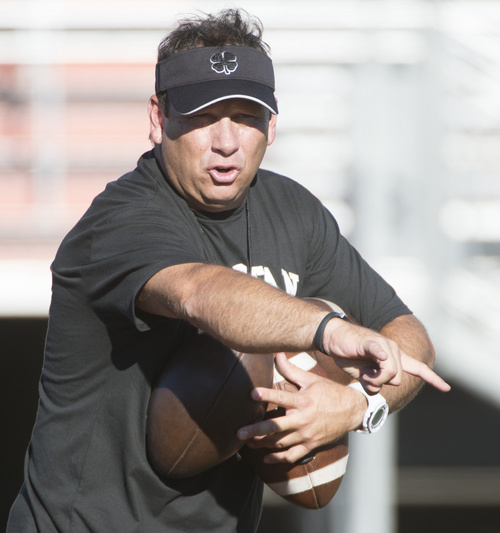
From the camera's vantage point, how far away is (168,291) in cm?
227

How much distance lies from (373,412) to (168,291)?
76 cm

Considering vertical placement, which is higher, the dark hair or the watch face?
the dark hair

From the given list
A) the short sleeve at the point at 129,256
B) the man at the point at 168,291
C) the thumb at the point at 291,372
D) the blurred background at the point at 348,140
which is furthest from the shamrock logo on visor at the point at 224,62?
the blurred background at the point at 348,140

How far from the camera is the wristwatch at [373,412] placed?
2678mm

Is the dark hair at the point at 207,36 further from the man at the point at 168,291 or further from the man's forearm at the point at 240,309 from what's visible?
the man's forearm at the point at 240,309

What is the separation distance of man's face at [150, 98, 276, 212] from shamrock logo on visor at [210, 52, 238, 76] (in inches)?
3.9

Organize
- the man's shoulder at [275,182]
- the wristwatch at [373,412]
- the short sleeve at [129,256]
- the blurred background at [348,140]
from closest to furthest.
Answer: the short sleeve at [129,256], the wristwatch at [373,412], the man's shoulder at [275,182], the blurred background at [348,140]

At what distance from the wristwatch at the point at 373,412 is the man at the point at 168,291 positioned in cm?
5

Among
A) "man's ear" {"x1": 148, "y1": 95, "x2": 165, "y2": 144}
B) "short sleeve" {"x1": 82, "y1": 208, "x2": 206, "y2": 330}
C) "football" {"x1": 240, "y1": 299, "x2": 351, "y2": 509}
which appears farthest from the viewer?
"man's ear" {"x1": 148, "y1": 95, "x2": 165, "y2": 144}

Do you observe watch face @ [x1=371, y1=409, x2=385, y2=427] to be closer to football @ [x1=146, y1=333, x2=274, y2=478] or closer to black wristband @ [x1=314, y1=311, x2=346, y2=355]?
football @ [x1=146, y1=333, x2=274, y2=478]

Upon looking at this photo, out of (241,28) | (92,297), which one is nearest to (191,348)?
(92,297)

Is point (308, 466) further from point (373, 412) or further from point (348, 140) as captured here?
point (348, 140)

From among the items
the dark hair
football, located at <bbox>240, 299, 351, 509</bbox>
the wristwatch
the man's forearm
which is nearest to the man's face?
the dark hair

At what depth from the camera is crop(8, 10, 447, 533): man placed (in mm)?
2508
